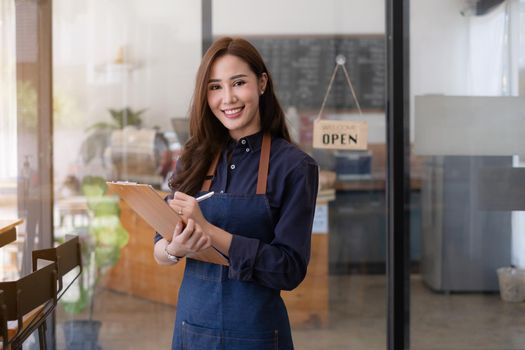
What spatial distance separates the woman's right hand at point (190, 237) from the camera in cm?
174

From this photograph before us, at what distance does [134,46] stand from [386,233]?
1510mm

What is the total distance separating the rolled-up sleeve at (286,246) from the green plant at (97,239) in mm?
2000

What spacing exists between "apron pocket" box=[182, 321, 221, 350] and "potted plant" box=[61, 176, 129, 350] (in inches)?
74.3

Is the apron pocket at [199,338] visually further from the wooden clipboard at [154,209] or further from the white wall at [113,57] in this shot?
the white wall at [113,57]

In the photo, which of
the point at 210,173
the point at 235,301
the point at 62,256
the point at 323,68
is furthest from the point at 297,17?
the point at 235,301

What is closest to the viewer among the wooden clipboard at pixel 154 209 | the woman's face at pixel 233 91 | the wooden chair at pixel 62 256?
the wooden clipboard at pixel 154 209

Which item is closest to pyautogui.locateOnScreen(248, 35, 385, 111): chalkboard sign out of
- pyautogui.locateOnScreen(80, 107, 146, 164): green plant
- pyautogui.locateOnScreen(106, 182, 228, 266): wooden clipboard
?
pyautogui.locateOnScreen(80, 107, 146, 164): green plant

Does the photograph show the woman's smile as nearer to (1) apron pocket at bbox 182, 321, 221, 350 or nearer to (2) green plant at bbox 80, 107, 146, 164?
(1) apron pocket at bbox 182, 321, 221, 350

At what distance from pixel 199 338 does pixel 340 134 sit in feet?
6.66

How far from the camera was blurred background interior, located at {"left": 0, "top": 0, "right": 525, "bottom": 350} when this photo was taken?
3598 mm

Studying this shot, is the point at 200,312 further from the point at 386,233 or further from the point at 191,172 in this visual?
the point at 386,233

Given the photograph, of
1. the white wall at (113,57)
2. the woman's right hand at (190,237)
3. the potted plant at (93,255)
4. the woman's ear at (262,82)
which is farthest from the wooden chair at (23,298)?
the white wall at (113,57)

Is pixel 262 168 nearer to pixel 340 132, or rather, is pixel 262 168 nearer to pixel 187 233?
pixel 187 233

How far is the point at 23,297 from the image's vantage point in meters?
2.05
